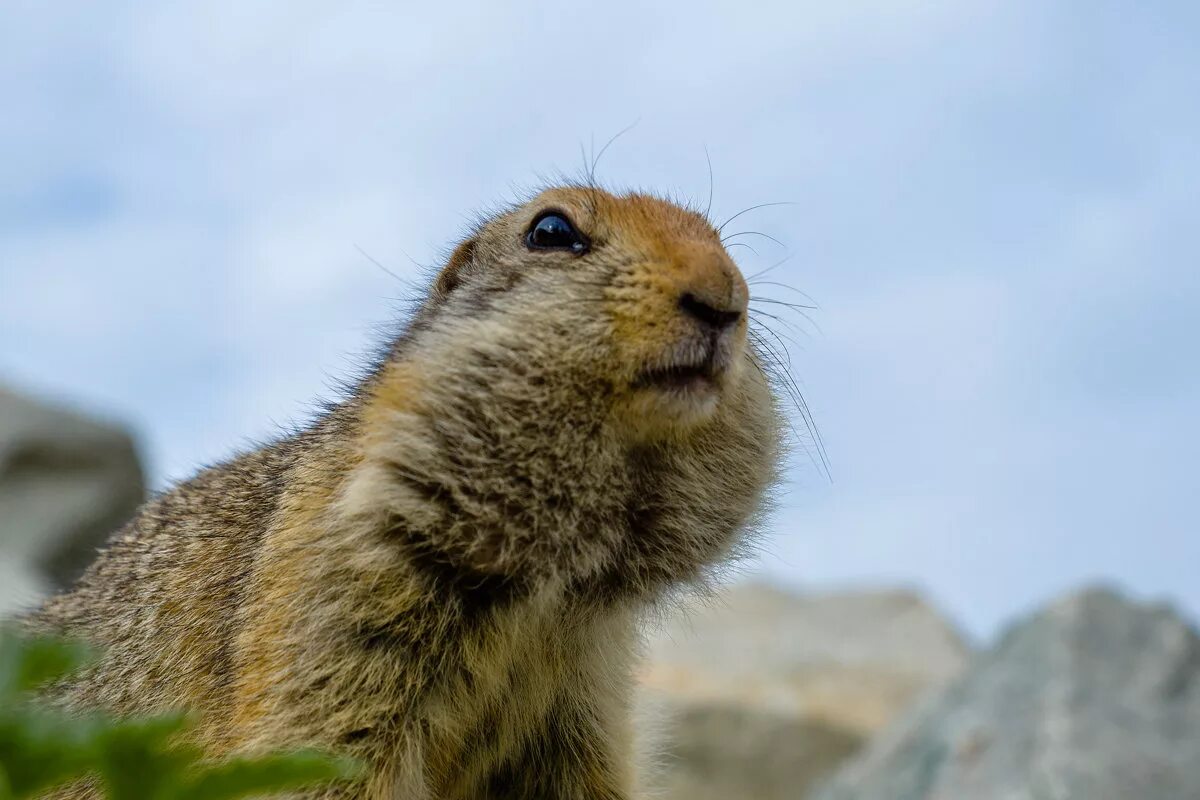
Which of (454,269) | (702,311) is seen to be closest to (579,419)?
(702,311)

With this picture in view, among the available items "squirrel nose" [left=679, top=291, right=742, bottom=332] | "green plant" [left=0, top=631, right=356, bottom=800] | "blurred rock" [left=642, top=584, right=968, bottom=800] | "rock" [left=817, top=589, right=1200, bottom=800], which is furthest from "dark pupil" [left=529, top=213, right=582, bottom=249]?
"blurred rock" [left=642, top=584, right=968, bottom=800]

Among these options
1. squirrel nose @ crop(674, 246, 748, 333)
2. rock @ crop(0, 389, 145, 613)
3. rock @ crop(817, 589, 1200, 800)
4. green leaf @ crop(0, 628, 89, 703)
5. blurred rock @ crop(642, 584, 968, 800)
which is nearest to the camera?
green leaf @ crop(0, 628, 89, 703)

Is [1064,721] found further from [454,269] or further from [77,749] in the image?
[77,749]

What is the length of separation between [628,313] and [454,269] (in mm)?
1164

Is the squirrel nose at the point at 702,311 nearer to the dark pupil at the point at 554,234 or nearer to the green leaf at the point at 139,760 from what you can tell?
the dark pupil at the point at 554,234

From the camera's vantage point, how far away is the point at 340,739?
3201mm

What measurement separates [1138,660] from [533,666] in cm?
629

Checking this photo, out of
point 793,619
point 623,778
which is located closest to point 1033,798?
point 623,778

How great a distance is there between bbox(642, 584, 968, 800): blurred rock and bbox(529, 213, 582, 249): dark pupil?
6298 millimetres

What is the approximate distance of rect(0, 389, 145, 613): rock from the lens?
11719mm

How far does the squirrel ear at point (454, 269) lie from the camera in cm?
405

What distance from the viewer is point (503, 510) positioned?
3.23 meters

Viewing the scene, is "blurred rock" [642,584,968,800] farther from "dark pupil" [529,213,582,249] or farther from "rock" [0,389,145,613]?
"dark pupil" [529,213,582,249]

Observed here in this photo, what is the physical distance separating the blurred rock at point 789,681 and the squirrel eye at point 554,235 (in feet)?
20.6
